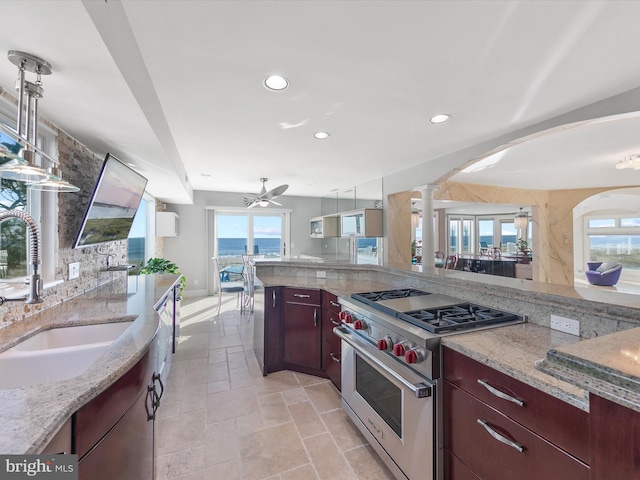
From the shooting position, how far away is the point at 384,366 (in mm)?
1572

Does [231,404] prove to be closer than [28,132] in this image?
No

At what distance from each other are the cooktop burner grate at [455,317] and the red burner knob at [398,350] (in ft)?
0.48

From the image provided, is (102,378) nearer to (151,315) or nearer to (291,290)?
(151,315)

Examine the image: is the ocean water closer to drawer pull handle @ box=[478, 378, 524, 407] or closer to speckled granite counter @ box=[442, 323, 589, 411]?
speckled granite counter @ box=[442, 323, 589, 411]

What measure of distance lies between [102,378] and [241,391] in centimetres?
183

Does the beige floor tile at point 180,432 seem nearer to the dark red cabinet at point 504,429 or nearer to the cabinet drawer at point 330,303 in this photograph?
the cabinet drawer at point 330,303

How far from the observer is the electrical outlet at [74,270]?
2062 millimetres

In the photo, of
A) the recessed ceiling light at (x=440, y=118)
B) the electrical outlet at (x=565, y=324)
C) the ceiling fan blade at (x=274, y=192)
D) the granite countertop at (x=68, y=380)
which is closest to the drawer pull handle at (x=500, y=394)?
the electrical outlet at (x=565, y=324)

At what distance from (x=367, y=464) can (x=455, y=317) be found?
107 cm

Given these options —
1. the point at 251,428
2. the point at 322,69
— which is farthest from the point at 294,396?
the point at 322,69

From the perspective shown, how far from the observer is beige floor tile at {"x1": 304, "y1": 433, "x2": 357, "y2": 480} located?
1.61 metres

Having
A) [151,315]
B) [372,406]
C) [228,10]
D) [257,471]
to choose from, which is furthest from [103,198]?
[372,406]

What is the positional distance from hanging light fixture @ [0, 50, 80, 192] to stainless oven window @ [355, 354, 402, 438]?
6.53ft

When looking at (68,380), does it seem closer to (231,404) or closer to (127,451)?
(127,451)
